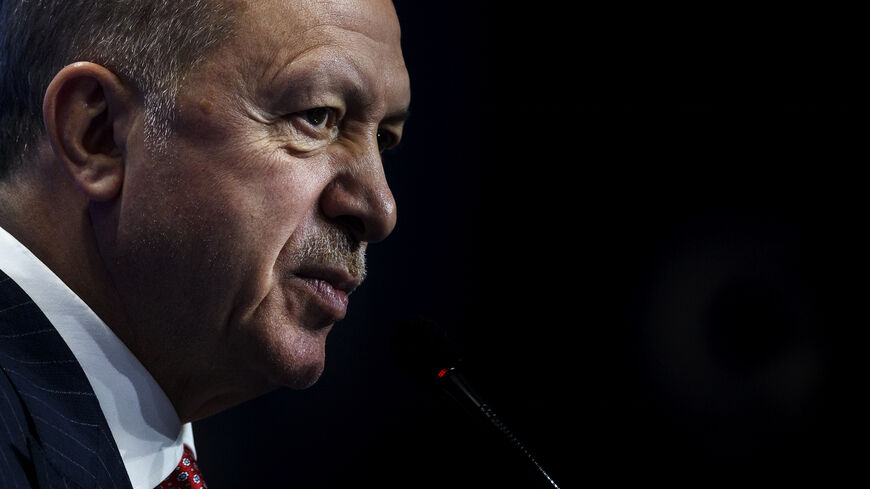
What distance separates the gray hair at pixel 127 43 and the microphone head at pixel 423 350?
1.56ft

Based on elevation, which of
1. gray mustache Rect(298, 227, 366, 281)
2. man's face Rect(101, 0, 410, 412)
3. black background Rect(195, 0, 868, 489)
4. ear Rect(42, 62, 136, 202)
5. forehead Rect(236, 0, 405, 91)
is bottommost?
black background Rect(195, 0, 868, 489)

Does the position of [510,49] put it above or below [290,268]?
above

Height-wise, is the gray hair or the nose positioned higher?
the gray hair

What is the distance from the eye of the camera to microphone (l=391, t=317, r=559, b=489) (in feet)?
3.66

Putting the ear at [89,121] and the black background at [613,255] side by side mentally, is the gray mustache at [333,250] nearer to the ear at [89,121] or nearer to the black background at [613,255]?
the ear at [89,121]

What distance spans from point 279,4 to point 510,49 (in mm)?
1050

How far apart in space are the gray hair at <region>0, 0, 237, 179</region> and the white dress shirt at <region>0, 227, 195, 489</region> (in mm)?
180

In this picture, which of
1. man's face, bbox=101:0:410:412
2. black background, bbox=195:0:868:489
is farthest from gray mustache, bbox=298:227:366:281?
black background, bbox=195:0:868:489

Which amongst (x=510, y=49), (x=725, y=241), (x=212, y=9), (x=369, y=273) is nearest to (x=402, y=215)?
(x=369, y=273)

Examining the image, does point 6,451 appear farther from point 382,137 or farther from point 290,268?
point 382,137

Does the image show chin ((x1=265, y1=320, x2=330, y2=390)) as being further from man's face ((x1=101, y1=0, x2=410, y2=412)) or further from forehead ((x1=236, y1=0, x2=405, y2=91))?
forehead ((x1=236, y1=0, x2=405, y2=91))

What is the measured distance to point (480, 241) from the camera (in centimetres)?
199

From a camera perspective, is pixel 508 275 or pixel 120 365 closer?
pixel 120 365

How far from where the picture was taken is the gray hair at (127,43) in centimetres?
98
